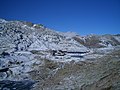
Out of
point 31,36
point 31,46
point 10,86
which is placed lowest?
point 10,86

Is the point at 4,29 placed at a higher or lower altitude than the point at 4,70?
higher

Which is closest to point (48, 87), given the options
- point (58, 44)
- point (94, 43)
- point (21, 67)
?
point (21, 67)

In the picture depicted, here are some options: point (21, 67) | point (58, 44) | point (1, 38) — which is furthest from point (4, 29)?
point (21, 67)

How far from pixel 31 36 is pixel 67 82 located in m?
59.6

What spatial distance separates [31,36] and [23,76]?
5102 cm

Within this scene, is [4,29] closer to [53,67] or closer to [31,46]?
[31,46]

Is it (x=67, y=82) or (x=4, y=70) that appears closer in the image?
(x=67, y=82)

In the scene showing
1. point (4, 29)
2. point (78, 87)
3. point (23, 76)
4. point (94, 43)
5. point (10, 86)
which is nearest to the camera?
point (78, 87)

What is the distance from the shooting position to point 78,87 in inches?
698

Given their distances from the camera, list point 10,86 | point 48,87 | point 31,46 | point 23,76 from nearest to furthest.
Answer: point 48,87, point 10,86, point 23,76, point 31,46

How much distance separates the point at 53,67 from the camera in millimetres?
32812

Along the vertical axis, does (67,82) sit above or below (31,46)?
below

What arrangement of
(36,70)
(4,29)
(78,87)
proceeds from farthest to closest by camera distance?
(4,29) < (36,70) < (78,87)

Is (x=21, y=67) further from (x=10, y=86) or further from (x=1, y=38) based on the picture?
(x=1, y=38)
